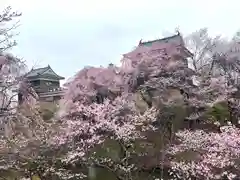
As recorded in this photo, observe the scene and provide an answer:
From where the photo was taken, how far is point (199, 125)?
41.0ft

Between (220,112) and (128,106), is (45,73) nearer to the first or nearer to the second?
(128,106)

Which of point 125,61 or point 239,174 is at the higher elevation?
point 125,61

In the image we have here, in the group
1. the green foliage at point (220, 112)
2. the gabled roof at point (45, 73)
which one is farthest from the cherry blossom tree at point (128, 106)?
the gabled roof at point (45, 73)

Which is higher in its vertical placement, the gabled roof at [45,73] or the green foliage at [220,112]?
the gabled roof at [45,73]

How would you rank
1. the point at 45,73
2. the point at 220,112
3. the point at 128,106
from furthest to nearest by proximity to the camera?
the point at 45,73
the point at 220,112
the point at 128,106

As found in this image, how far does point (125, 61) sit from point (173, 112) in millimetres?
2703

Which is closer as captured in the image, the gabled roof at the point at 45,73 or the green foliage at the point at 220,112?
the green foliage at the point at 220,112

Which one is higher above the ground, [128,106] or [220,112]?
[128,106]

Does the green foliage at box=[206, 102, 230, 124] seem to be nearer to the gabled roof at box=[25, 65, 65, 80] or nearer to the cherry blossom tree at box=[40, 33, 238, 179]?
the cherry blossom tree at box=[40, 33, 238, 179]

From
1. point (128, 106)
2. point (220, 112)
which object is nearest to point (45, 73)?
point (128, 106)

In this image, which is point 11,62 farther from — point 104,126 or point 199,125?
point 199,125

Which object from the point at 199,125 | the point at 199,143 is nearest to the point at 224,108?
the point at 199,125

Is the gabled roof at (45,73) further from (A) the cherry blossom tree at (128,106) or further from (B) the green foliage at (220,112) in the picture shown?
(B) the green foliage at (220,112)

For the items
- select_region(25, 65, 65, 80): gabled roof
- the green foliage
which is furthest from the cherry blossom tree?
select_region(25, 65, 65, 80): gabled roof
